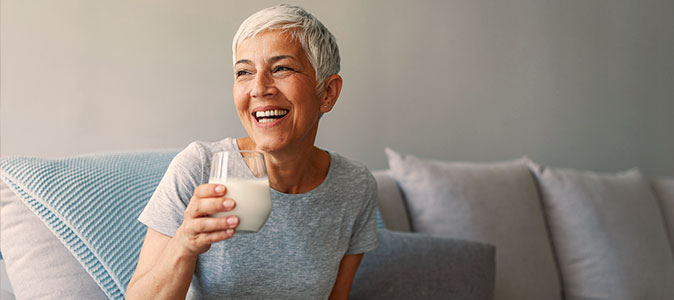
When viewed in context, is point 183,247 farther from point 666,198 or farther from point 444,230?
point 666,198

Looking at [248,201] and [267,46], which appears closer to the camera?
[248,201]

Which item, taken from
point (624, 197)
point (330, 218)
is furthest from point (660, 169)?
point (330, 218)

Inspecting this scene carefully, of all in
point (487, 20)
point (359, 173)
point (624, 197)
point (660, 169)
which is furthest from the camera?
point (660, 169)

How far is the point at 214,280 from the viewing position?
1244 millimetres

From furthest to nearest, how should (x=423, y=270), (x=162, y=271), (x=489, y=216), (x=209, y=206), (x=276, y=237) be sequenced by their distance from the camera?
(x=489, y=216), (x=423, y=270), (x=276, y=237), (x=162, y=271), (x=209, y=206)

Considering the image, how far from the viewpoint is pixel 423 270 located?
64.7 inches

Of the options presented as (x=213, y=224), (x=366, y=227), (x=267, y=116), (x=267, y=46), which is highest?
(x=267, y=46)

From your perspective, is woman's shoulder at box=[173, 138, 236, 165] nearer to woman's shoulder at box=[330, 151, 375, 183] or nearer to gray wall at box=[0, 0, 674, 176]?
woman's shoulder at box=[330, 151, 375, 183]

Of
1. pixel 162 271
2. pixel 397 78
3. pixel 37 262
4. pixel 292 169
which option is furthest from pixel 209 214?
pixel 397 78

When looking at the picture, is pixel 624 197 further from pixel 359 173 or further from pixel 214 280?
pixel 214 280

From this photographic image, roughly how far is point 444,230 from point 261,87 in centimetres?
118

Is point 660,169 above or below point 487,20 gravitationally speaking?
A: below

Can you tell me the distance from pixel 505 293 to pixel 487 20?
4.43ft

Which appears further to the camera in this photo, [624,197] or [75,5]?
[624,197]
